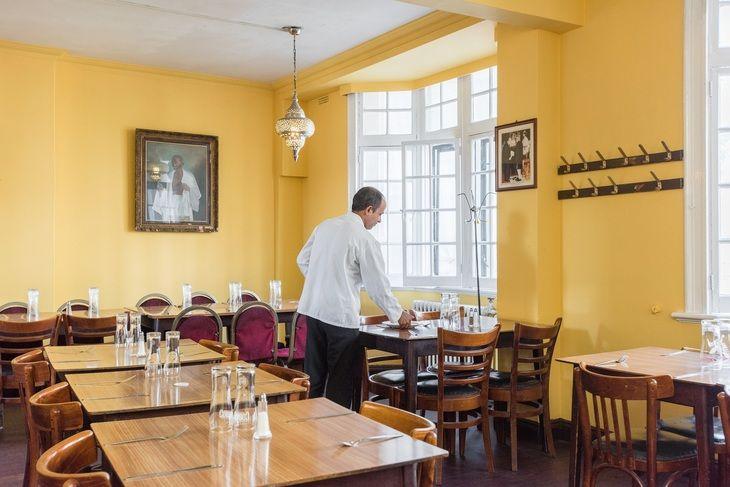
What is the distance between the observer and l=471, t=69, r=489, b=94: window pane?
671 cm

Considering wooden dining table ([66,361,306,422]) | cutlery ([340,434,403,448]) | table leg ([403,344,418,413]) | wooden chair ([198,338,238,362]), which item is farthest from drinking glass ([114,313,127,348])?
cutlery ([340,434,403,448])

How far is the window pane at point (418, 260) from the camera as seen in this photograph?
732 cm

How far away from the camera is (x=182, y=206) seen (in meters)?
7.89

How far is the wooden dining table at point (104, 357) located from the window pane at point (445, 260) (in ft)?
11.3

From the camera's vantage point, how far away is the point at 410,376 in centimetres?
435

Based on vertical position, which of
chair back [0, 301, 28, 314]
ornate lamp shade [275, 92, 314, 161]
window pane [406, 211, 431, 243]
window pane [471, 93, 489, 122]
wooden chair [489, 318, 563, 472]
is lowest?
wooden chair [489, 318, 563, 472]

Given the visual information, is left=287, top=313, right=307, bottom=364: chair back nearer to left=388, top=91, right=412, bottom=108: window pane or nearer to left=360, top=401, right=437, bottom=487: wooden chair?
left=388, top=91, right=412, bottom=108: window pane

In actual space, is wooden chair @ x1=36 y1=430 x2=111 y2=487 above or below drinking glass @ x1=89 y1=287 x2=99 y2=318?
below

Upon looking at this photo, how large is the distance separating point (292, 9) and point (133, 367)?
3.61 meters

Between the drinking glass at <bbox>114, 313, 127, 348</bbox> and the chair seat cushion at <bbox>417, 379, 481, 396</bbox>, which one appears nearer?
the drinking glass at <bbox>114, 313, 127, 348</bbox>

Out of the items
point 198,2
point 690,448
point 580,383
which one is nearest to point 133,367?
point 580,383

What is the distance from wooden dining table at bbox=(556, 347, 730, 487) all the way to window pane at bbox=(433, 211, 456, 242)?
10.8 feet

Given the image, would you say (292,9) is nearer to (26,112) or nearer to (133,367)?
(26,112)

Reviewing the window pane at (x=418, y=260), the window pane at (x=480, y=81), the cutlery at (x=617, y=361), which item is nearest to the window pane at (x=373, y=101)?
the window pane at (x=480, y=81)
